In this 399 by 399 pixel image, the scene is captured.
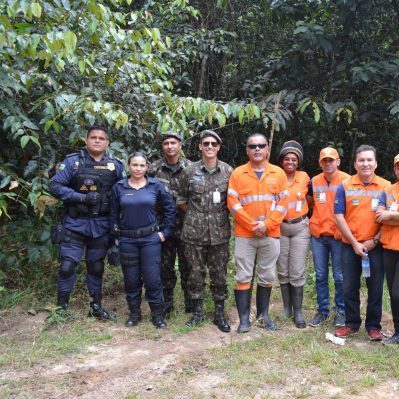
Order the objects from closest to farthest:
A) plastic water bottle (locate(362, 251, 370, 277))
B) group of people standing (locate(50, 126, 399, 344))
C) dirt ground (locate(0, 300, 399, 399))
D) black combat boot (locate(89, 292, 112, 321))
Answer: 1. dirt ground (locate(0, 300, 399, 399))
2. plastic water bottle (locate(362, 251, 370, 277))
3. group of people standing (locate(50, 126, 399, 344))
4. black combat boot (locate(89, 292, 112, 321))

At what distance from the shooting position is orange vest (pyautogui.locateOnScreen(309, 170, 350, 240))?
4.52 m

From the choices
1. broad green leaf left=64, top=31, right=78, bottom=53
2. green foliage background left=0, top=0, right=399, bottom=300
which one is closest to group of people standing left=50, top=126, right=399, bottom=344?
green foliage background left=0, top=0, right=399, bottom=300

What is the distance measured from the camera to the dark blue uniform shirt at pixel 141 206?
4.40 m

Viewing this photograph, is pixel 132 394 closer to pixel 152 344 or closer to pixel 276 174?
pixel 152 344

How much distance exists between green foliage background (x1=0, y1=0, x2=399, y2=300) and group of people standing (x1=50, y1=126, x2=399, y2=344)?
384 millimetres

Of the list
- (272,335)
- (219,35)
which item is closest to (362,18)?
(219,35)

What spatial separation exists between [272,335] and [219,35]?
18.6ft

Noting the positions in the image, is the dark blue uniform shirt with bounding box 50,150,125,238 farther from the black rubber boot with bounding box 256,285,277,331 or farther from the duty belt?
the black rubber boot with bounding box 256,285,277,331

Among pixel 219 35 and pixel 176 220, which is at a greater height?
pixel 219 35

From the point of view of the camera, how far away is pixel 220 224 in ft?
14.7

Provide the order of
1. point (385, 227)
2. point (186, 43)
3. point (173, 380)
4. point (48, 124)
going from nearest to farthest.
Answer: point (173, 380)
point (385, 227)
point (48, 124)
point (186, 43)

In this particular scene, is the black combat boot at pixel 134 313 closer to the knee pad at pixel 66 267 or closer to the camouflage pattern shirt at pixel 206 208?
the knee pad at pixel 66 267

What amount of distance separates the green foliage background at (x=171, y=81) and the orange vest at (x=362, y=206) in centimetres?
123

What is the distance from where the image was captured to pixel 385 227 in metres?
3.98
